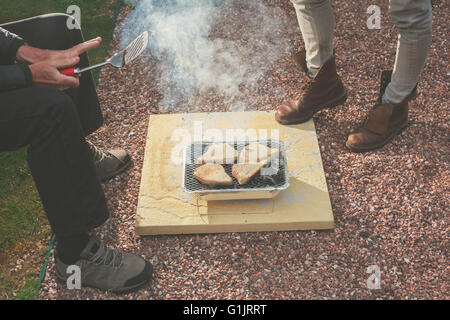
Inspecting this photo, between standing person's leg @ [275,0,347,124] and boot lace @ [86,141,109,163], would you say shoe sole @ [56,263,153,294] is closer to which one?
boot lace @ [86,141,109,163]

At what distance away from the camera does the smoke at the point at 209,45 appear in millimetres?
4043

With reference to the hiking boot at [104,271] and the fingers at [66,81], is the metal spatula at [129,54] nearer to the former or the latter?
the fingers at [66,81]

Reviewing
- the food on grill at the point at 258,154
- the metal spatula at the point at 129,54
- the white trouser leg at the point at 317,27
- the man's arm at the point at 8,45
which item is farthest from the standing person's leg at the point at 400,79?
the man's arm at the point at 8,45

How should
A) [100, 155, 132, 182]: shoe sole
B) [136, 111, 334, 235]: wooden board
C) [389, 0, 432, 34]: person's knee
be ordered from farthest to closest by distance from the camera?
[100, 155, 132, 182]: shoe sole → [136, 111, 334, 235]: wooden board → [389, 0, 432, 34]: person's knee

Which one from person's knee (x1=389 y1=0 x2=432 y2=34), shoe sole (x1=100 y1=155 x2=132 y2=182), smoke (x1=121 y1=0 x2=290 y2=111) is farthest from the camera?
smoke (x1=121 y1=0 x2=290 y2=111)

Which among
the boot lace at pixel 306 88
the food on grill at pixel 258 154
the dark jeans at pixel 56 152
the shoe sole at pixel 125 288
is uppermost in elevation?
the dark jeans at pixel 56 152

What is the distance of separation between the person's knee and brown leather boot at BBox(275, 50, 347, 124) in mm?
683

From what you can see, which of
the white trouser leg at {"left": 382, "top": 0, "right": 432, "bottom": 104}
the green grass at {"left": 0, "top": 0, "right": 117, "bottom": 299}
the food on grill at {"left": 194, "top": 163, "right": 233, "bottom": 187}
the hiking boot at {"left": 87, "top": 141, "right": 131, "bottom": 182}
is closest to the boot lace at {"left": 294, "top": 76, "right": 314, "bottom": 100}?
the white trouser leg at {"left": 382, "top": 0, "right": 432, "bottom": 104}

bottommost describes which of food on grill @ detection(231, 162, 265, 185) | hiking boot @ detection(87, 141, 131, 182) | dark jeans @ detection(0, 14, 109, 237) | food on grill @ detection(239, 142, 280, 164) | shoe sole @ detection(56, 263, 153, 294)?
shoe sole @ detection(56, 263, 153, 294)

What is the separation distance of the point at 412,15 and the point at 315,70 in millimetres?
844

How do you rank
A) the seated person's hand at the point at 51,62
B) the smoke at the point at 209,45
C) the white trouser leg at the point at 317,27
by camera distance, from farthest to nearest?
the smoke at the point at 209,45, the white trouser leg at the point at 317,27, the seated person's hand at the point at 51,62

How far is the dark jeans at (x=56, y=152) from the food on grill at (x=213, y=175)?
0.60 metres

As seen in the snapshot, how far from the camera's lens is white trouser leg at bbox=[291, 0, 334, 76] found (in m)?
3.23

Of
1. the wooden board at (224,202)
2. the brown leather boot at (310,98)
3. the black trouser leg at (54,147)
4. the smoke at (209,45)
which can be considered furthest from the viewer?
the smoke at (209,45)
